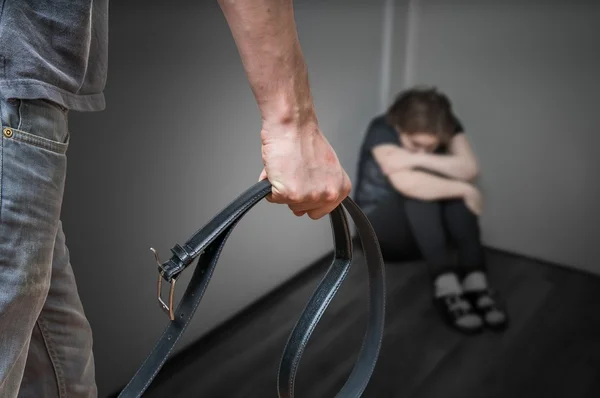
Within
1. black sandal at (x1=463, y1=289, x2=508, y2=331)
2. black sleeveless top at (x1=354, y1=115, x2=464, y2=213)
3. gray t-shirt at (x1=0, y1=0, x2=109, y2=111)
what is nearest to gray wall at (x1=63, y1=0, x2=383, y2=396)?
black sleeveless top at (x1=354, y1=115, x2=464, y2=213)

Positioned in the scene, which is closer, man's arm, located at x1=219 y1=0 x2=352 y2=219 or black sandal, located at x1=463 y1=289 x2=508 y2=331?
man's arm, located at x1=219 y1=0 x2=352 y2=219

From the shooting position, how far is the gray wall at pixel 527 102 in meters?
1.75

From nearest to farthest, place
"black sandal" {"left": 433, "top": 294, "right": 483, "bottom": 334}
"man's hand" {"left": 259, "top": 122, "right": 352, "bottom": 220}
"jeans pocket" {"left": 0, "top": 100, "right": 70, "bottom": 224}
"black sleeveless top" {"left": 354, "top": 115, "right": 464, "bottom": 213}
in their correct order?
"jeans pocket" {"left": 0, "top": 100, "right": 70, "bottom": 224} < "man's hand" {"left": 259, "top": 122, "right": 352, "bottom": 220} < "black sandal" {"left": 433, "top": 294, "right": 483, "bottom": 334} < "black sleeveless top" {"left": 354, "top": 115, "right": 464, "bottom": 213}

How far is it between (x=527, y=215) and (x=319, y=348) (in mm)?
859

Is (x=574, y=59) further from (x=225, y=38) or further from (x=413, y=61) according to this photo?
(x=225, y=38)

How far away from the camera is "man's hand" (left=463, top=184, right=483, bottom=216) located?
186 centimetres

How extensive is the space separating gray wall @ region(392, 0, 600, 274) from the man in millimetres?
1324

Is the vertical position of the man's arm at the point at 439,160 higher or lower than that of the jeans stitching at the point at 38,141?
lower

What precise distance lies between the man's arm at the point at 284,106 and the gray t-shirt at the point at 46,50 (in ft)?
0.48

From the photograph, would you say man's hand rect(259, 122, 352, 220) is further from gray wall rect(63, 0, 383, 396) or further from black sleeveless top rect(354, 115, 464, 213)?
black sleeveless top rect(354, 115, 464, 213)

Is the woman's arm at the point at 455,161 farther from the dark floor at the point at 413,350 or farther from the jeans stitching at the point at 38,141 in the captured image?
the jeans stitching at the point at 38,141

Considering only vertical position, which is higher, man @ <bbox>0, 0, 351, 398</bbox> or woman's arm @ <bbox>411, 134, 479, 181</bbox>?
man @ <bbox>0, 0, 351, 398</bbox>

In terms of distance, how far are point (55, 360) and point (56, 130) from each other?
32 centimetres

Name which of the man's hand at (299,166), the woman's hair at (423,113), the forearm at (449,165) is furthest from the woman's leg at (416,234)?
the man's hand at (299,166)
